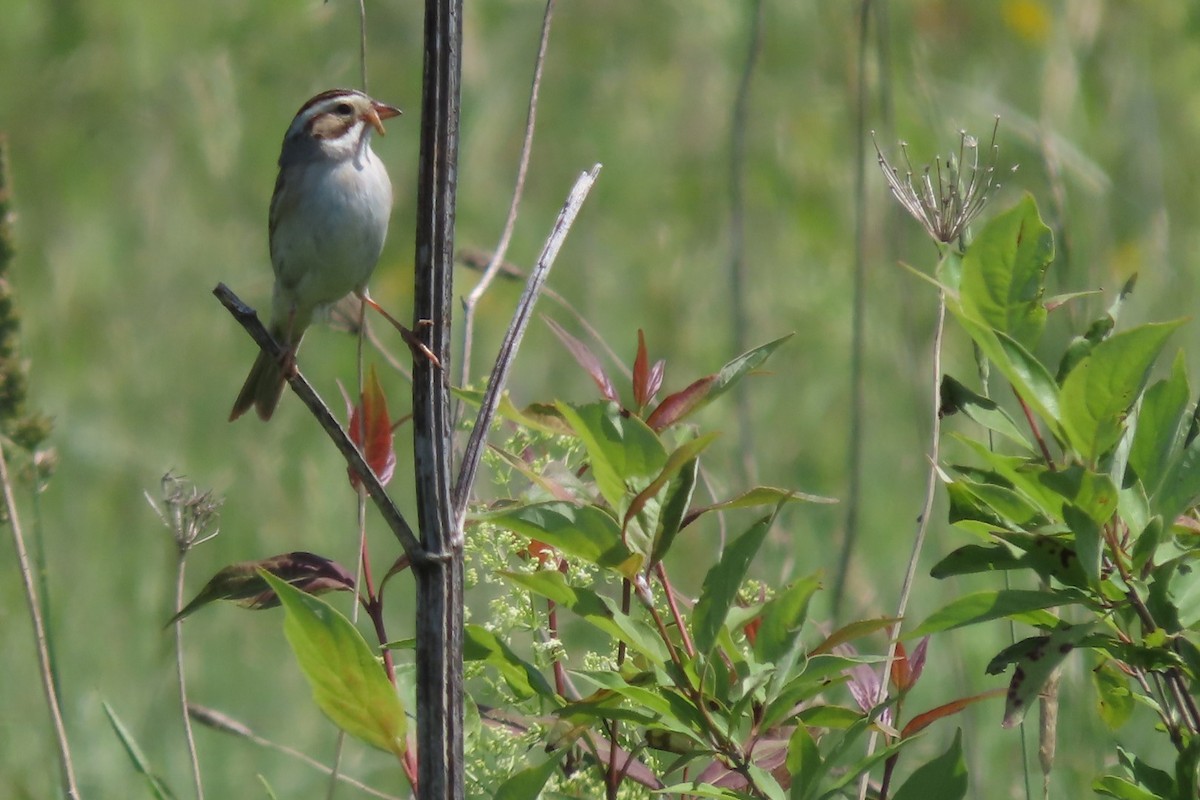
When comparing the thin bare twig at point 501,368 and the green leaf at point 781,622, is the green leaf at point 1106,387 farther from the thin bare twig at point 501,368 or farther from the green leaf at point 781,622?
the thin bare twig at point 501,368

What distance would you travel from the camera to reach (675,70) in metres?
6.72

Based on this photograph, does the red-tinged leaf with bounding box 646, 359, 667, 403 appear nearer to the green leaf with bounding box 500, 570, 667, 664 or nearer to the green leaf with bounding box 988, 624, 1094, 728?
the green leaf with bounding box 500, 570, 667, 664

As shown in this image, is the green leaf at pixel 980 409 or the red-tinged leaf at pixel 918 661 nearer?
the green leaf at pixel 980 409

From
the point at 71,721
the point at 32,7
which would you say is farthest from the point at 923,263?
the point at 32,7

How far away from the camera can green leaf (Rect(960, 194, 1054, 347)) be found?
1.49m

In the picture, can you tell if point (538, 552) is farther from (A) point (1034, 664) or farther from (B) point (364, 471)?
(A) point (1034, 664)

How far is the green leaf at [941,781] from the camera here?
1.50 meters

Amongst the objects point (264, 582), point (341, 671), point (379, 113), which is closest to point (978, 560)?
point (341, 671)

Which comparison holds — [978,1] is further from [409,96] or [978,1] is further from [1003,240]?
[1003,240]

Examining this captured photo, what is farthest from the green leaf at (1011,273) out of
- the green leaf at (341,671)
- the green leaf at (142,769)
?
the green leaf at (142,769)

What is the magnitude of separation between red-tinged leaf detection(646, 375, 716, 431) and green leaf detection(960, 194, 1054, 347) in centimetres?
28

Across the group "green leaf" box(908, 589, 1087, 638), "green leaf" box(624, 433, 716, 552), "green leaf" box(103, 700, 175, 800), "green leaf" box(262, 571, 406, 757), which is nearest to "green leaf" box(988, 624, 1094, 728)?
"green leaf" box(908, 589, 1087, 638)

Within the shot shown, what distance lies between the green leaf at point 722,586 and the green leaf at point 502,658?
0.66 feet

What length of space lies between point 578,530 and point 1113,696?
64 cm
